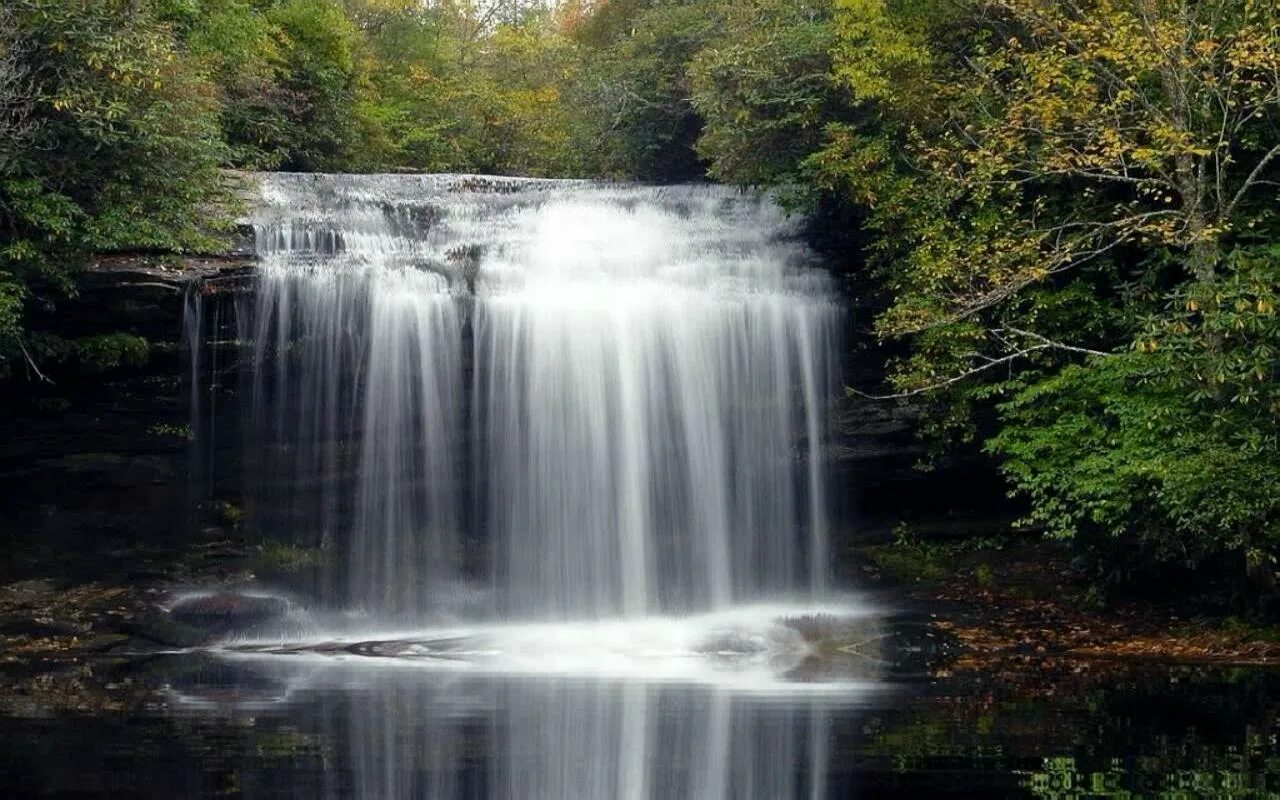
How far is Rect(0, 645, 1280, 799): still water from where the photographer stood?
8.36m

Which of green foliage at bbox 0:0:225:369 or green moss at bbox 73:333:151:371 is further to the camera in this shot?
green moss at bbox 73:333:151:371

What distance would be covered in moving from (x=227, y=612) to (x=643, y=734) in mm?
9956

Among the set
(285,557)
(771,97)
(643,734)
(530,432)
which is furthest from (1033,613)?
(285,557)

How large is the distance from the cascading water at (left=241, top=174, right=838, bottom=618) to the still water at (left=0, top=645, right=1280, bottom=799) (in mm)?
5039

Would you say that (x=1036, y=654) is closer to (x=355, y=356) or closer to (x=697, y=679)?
(x=697, y=679)

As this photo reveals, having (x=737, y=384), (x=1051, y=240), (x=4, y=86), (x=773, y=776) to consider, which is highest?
(x=4, y=86)

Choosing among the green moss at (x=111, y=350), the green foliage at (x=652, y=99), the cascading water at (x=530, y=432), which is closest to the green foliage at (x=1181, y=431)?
the cascading water at (x=530, y=432)

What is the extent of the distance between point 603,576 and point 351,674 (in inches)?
209

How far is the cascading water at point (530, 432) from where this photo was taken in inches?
786

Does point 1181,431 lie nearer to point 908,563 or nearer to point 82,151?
point 908,563

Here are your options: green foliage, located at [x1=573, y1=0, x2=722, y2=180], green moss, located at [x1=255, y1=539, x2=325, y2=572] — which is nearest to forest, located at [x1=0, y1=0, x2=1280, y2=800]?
green moss, located at [x1=255, y1=539, x2=325, y2=572]

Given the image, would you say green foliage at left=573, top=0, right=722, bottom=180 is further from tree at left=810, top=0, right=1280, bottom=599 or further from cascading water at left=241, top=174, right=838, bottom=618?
cascading water at left=241, top=174, right=838, bottom=618

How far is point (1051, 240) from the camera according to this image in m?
19.5

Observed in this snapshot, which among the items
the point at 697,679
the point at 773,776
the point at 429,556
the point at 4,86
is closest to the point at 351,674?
the point at 697,679
